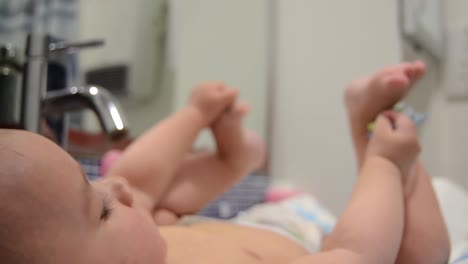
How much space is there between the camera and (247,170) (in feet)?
3.00

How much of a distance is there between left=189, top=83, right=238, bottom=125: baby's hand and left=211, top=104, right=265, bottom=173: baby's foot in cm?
2

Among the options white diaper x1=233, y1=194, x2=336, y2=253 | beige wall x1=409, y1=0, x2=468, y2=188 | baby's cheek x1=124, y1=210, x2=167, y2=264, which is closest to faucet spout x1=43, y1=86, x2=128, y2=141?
baby's cheek x1=124, y1=210, x2=167, y2=264

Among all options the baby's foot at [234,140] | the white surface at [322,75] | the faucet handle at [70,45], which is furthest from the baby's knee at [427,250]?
the white surface at [322,75]

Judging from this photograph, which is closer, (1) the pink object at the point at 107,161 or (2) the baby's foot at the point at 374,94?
(2) the baby's foot at the point at 374,94

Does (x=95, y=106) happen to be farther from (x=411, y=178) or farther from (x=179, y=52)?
(x=179, y=52)

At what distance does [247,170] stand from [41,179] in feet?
1.72

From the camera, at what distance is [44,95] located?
2.21ft

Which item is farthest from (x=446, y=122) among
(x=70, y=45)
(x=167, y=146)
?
(x=70, y=45)

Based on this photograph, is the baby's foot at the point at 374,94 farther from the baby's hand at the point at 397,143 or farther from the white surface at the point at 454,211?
the white surface at the point at 454,211

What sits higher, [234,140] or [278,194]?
[234,140]

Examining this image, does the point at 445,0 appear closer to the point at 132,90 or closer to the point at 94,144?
the point at 132,90

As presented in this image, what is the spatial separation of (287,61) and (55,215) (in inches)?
49.2

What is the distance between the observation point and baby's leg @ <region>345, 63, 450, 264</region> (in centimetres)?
66

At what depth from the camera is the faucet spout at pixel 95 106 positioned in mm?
574
